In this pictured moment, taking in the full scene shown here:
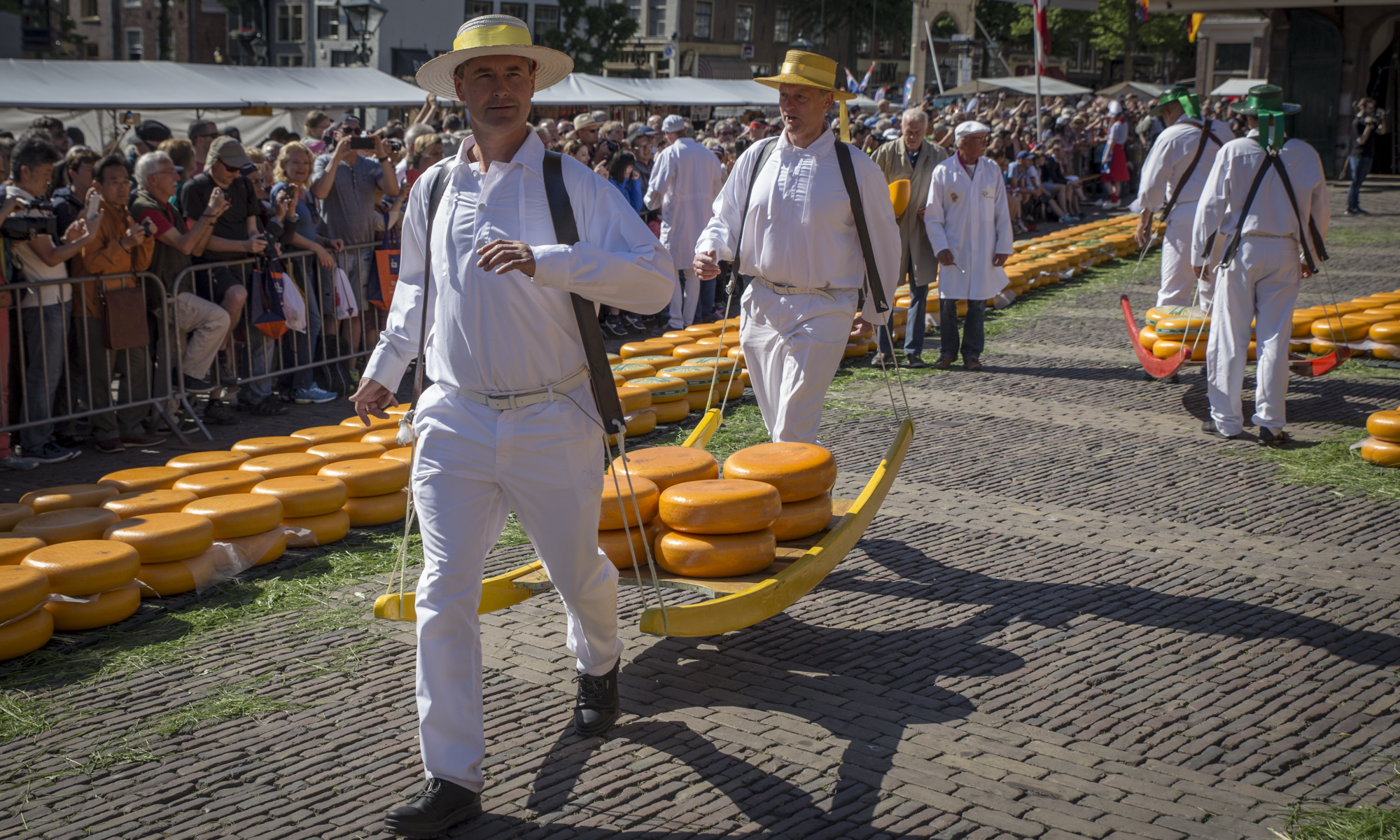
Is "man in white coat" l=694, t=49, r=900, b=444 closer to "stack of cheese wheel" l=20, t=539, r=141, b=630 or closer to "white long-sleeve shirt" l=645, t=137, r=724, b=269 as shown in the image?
"stack of cheese wheel" l=20, t=539, r=141, b=630

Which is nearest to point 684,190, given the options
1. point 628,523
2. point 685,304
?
point 685,304

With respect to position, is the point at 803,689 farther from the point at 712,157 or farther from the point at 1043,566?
the point at 712,157

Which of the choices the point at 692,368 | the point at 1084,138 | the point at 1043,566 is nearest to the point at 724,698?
the point at 1043,566

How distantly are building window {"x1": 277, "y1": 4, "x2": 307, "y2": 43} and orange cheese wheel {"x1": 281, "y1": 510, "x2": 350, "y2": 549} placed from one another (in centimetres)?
6102

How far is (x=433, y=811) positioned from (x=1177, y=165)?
9.78 m

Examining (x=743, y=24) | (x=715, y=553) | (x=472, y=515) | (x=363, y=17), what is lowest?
(x=715, y=553)

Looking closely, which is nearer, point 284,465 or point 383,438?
point 284,465

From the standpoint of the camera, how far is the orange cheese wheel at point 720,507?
504 cm

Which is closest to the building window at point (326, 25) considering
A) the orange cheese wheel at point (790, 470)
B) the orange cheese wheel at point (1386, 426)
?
the orange cheese wheel at point (1386, 426)

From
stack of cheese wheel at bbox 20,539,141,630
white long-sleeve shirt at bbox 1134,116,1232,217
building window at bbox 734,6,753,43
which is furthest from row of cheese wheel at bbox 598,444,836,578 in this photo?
building window at bbox 734,6,753,43

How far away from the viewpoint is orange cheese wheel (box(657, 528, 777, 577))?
502 cm

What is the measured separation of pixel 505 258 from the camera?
11.7 ft

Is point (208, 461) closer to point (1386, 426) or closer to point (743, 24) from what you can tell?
point (1386, 426)

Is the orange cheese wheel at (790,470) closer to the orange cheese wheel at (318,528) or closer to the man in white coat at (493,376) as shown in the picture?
the man in white coat at (493,376)
